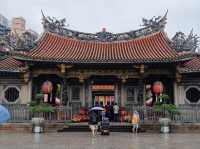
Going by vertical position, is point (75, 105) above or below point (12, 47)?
below

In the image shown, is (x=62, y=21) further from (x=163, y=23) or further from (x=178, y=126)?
(x=178, y=126)

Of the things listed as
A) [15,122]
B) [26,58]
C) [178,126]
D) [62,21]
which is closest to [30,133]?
[15,122]

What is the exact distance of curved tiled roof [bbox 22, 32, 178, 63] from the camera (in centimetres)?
2048

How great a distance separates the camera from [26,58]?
2003 centimetres

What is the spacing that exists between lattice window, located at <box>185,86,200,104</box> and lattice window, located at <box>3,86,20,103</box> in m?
10.6

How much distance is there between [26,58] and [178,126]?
30.4 feet

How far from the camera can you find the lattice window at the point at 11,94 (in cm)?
2184

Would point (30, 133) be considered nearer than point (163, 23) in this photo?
Yes

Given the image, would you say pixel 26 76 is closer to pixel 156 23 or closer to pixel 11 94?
pixel 11 94

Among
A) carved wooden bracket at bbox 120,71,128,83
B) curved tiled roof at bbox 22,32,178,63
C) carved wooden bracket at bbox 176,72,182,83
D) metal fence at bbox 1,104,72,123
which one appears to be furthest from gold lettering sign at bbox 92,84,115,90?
carved wooden bracket at bbox 176,72,182,83

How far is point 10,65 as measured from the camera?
2214 cm

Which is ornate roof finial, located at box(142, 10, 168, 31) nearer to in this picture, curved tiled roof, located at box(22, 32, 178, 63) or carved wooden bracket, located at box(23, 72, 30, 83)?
curved tiled roof, located at box(22, 32, 178, 63)

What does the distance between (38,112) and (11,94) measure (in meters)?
3.86

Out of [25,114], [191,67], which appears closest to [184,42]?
[191,67]
